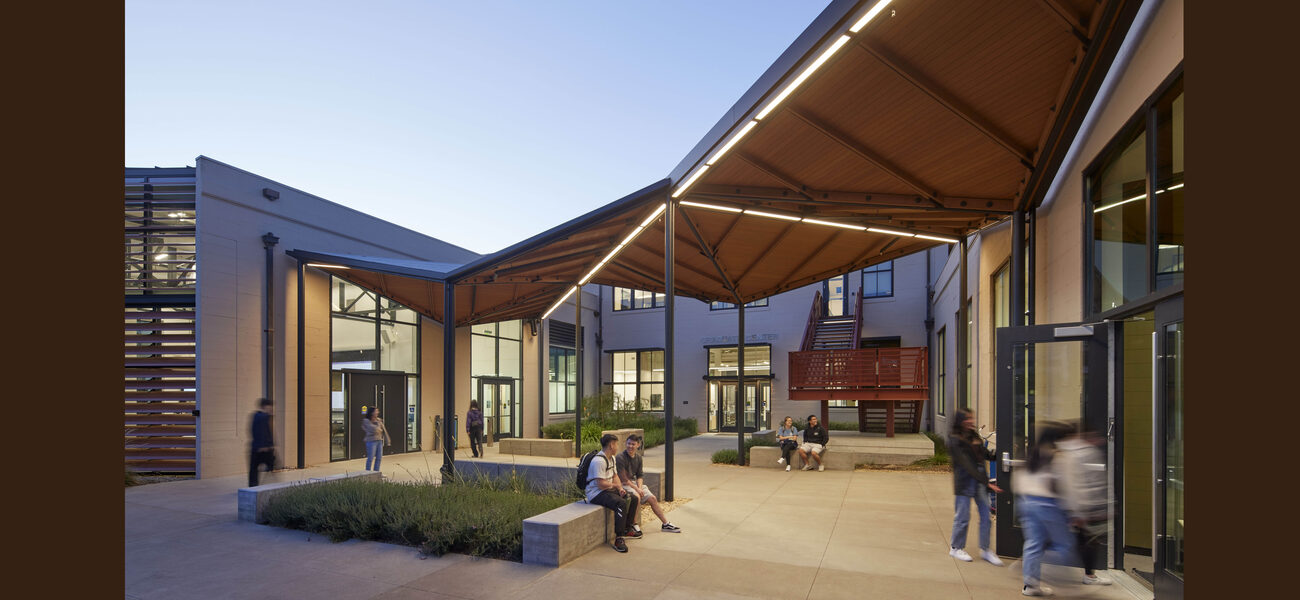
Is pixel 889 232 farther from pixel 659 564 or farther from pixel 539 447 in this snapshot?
pixel 539 447

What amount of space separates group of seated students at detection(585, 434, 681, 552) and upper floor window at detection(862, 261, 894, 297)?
19.4 meters

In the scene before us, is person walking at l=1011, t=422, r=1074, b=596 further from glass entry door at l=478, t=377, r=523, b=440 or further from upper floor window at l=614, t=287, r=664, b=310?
upper floor window at l=614, t=287, r=664, b=310

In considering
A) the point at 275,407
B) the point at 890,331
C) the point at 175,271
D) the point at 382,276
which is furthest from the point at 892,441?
the point at 175,271

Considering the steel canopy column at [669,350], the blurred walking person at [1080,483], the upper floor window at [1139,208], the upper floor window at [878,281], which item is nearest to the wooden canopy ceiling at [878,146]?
the steel canopy column at [669,350]

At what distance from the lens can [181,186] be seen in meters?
14.5

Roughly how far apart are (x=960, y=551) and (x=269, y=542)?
800 centimetres

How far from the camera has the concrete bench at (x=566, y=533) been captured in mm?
7117

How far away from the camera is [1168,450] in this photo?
225 inches

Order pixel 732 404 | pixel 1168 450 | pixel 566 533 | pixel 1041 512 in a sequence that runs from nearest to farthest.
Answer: pixel 1168 450
pixel 1041 512
pixel 566 533
pixel 732 404

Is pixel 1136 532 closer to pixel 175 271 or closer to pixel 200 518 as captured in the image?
pixel 200 518

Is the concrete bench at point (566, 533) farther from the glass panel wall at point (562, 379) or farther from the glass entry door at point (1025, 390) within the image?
the glass panel wall at point (562, 379)

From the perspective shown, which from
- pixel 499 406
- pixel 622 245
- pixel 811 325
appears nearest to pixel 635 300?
pixel 811 325

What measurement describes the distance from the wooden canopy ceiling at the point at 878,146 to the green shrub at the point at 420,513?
4.36m

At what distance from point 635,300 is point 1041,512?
84.0 ft
